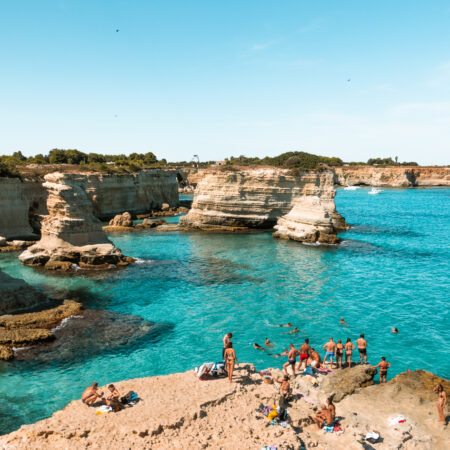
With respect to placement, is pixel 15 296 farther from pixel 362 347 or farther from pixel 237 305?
pixel 362 347

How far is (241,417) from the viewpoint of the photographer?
11.8m

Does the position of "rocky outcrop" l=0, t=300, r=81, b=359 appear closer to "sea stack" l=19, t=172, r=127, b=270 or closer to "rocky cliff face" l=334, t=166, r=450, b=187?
"sea stack" l=19, t=172, r=127, b=270

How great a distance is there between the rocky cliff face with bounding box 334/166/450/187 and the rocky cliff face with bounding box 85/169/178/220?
96.4m

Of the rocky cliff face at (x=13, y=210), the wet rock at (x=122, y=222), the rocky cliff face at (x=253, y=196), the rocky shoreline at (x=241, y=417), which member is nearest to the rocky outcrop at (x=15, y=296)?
the rocky shoreline at (x=241, y=417)

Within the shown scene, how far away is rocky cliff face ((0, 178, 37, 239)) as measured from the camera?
136ft

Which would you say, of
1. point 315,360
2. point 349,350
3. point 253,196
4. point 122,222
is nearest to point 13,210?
point 122,222

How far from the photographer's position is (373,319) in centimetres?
2148

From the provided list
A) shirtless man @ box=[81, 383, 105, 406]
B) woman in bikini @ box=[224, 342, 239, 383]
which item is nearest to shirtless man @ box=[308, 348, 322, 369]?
woman in bikini @ box=[224, 342, 239, 383]

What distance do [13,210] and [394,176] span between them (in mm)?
134739

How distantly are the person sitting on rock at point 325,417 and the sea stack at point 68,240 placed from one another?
23258mm

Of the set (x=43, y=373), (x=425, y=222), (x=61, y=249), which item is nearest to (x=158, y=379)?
(x=43, y=373)

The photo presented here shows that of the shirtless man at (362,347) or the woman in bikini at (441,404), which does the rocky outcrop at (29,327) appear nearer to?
the shirtless man at (362,347)

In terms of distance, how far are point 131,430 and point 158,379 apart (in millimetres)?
3128

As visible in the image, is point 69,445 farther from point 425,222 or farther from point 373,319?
point 425,222
